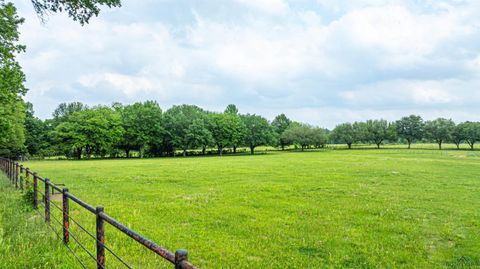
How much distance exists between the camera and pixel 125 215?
9414mm

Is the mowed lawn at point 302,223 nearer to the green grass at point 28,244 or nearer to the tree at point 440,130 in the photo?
the green grass at point 28,244

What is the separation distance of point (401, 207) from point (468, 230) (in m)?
2.77

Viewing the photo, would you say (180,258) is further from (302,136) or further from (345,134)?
(345,134)

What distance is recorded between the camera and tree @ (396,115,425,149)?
102137 millimetres

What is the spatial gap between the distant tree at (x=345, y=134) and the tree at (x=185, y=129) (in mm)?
49893

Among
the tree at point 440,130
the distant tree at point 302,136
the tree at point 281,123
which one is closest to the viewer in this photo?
the distant tree at point 302,136

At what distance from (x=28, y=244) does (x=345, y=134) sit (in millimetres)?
104877

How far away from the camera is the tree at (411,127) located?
102137 mm

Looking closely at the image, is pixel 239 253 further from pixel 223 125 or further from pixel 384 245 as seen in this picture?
pixel 223 125

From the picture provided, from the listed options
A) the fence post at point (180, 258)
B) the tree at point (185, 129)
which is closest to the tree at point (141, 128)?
the tree at point (185, 129)

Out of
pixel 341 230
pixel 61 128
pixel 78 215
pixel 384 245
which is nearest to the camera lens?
pixel 384 245

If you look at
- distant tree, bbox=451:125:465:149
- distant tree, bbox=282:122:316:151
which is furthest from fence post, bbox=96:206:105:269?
distant tree, bbox=451:125:465:149

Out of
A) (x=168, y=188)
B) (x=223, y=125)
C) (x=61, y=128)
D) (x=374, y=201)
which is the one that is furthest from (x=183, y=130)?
(x=374, y=201)

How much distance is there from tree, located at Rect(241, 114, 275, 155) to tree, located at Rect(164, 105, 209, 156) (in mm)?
12626
